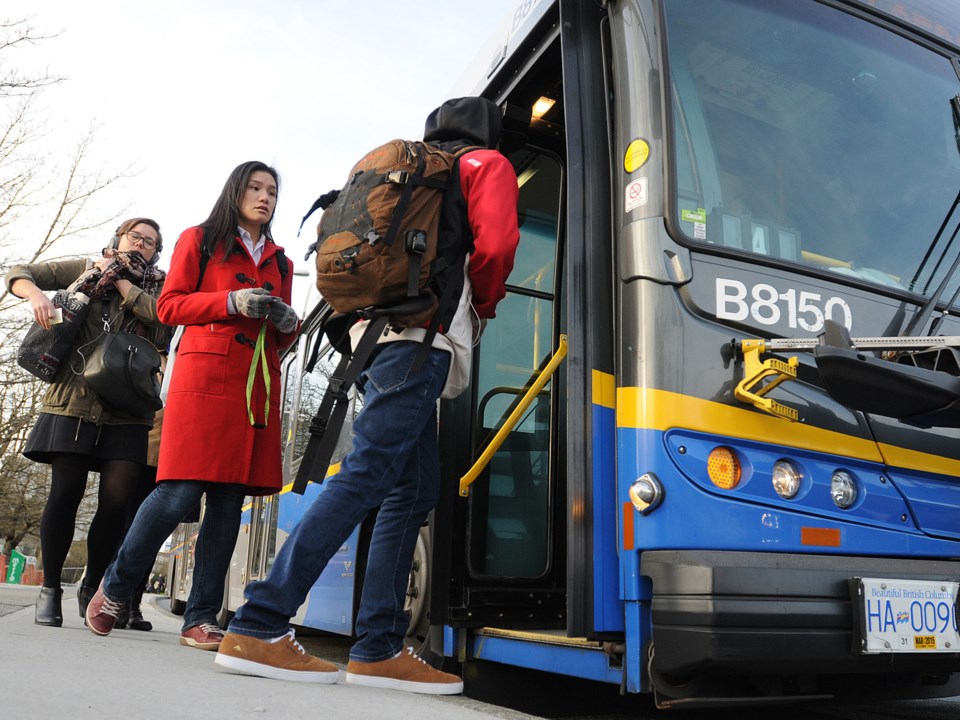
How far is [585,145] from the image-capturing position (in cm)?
296

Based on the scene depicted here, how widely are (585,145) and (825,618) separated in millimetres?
1621

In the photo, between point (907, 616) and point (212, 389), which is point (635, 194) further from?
point (212, 389)

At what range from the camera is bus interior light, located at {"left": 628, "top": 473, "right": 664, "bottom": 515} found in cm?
250

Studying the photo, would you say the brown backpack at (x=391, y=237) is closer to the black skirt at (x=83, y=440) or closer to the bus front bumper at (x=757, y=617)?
the bus front bumper at (x=757, y=617)

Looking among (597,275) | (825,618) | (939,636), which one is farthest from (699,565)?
→ (597,275)

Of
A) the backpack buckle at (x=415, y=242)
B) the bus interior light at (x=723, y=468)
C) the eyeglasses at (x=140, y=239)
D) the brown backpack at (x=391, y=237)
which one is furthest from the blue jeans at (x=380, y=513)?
the eyeglasses at (x=140, y=239)

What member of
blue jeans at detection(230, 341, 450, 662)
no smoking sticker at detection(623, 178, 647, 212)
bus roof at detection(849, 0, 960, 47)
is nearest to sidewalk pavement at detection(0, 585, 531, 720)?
blue jeans at detection(230, 341, 450, 662)

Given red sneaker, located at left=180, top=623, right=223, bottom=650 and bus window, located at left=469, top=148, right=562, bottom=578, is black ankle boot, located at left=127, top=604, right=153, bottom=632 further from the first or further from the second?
bus window, located at left=469, top=148, right=562, bottom=578

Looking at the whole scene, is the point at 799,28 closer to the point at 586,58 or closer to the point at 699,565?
the point at 586,58

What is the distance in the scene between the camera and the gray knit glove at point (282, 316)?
3420 mm

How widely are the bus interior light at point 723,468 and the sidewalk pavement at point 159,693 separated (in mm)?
871

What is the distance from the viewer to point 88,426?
3.91 meters

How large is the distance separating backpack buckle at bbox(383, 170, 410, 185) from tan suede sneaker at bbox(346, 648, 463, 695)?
1441 millimetres

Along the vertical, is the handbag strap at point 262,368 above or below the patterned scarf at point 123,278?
below
